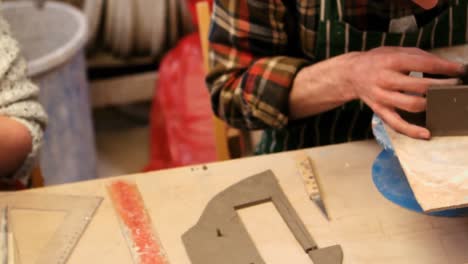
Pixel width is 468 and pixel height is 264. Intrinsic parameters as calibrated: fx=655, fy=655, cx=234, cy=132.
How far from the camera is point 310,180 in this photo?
39.3 inches

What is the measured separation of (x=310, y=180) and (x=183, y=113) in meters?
0.95

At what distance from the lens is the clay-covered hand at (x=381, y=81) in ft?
2.94

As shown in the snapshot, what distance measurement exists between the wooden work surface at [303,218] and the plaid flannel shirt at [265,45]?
0.11m

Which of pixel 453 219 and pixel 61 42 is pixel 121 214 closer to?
pixel 453 219

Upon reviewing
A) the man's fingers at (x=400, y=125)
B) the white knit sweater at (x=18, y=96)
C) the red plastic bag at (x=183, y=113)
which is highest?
the man's fingers at (x=400, y=125)

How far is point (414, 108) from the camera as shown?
2.94 feet

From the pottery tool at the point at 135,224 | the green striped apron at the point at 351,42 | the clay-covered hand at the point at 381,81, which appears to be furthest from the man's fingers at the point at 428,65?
the pottery tool at the point at 135,224

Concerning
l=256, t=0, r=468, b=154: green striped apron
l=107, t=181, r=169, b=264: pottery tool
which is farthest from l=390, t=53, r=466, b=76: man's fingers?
l=107, t=181, r=169, b=264: pottery tool

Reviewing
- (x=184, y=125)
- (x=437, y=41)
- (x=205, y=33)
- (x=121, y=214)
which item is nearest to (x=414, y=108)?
(x=437, y=41)

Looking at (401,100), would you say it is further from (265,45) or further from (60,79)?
(60,79)

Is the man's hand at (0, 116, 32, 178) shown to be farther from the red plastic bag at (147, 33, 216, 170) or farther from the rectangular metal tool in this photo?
the red plastic bag at (147, 33, 216, 170)

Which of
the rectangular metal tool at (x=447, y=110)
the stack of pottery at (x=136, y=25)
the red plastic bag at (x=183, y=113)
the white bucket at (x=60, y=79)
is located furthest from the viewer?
the stack of pottery at (x=136, y=25)

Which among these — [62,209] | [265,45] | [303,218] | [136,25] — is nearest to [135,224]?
[62,209]

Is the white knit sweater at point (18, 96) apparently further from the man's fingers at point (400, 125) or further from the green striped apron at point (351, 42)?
the man's fingers at point (400, 125)
